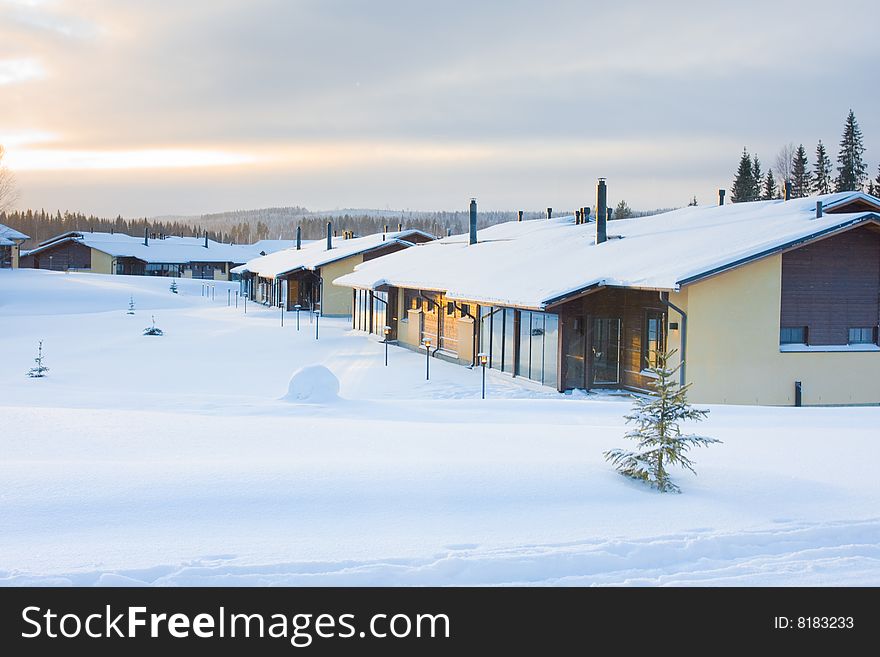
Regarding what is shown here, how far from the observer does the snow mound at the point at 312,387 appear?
13.2m

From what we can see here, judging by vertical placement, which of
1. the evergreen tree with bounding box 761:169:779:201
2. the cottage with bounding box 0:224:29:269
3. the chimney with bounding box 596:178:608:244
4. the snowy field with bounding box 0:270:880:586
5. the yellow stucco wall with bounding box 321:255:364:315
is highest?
the evergreen tree with bounding box 761:169:779:201

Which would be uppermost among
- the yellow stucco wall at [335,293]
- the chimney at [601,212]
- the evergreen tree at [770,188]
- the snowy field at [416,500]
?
the evergreen tree at [770,188]

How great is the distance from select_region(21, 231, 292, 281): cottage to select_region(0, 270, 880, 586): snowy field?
230 ft

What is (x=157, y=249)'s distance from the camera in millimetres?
80500

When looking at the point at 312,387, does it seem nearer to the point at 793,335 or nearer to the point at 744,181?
Answer: the point at 793,335

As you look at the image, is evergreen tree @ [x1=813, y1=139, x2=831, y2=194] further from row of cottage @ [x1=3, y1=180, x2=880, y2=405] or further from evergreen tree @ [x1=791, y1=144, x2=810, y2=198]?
row of cottage @ [x1=3, y1=180, x2=880, y2=405]

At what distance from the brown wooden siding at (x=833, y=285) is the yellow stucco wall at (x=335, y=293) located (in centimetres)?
3002

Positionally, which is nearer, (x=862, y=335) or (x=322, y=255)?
(x=862, y=335)

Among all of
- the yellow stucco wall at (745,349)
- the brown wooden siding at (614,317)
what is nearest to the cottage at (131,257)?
the brown wooden siding at (614,317)

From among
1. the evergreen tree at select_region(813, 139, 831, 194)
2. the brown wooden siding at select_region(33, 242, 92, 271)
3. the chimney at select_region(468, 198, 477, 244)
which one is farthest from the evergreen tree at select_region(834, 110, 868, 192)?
the brown wooden siding at select_region(33, 242, 92, 271)

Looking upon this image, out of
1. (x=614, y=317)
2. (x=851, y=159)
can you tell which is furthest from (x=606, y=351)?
(x=851, y=159)

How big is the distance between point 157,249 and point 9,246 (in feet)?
45.5

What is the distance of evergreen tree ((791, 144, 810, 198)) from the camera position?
72.3 m

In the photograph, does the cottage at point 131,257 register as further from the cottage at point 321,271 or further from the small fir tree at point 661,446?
the small fir tree at point 661,446
